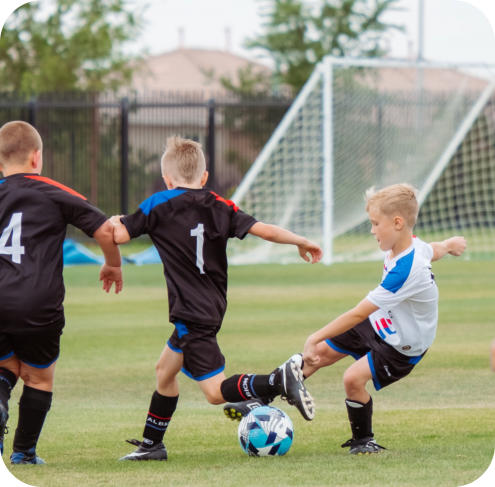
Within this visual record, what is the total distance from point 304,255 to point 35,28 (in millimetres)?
26831

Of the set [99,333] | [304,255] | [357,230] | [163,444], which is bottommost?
[357,230]

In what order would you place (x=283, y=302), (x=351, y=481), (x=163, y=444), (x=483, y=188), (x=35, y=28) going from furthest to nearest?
(x=35, y=28), (x=483, y=188), (x=283, y=302), (x=163, y=444), (x=351, y=481)

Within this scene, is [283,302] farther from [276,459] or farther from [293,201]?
[276,459]

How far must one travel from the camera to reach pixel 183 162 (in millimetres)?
5922

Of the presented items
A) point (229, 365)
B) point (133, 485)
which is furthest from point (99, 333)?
point (133, 485)

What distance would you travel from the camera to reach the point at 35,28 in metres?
31.2

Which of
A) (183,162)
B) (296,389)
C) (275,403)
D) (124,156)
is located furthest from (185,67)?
(296,389)

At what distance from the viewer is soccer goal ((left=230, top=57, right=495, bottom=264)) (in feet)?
66.7

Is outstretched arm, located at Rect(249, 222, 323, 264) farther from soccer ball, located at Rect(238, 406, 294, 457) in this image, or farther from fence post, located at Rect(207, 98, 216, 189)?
fence post, located at Rect(207, 98, 216, 189)

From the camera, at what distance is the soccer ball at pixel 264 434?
5.75 meters

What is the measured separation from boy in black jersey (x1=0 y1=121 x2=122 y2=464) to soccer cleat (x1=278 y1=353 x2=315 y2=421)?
49.1 inches

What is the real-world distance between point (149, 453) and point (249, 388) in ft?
2.46

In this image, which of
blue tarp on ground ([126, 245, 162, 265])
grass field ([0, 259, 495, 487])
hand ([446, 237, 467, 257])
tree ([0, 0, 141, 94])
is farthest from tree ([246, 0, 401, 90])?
hand ([446, 237, 467, 257])

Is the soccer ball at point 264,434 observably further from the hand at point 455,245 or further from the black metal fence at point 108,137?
the black metal fence at point 108,137
